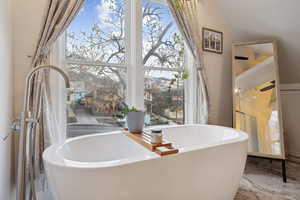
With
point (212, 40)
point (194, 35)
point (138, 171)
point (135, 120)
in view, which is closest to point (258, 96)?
point (212, 40)

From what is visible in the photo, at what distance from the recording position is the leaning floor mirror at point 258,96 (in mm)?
2295

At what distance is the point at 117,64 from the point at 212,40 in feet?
5.19

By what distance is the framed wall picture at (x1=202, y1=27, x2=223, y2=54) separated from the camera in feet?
8.77

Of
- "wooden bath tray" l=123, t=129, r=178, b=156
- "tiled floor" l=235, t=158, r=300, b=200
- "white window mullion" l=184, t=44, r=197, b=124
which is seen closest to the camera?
"wooden bath tray" l=123, t=129, r=178, b=156

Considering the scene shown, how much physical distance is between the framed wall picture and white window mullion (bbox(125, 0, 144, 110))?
1054 mm

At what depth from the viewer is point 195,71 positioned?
263 cm

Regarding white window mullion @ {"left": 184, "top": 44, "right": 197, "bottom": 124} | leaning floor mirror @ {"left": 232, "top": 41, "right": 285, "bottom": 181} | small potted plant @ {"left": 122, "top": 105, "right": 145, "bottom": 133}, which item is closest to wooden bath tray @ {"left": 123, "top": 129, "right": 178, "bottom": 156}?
small potted plant @ {"left": 122, "top": 105, "right": 145, "bottom": 133}

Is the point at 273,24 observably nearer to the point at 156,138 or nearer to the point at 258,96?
the point at 258,96

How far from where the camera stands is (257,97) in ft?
8.17

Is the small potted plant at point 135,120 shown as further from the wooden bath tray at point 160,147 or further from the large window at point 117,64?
the large window at point 117,64

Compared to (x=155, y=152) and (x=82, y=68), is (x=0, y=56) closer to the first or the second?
(x=82, y=68)

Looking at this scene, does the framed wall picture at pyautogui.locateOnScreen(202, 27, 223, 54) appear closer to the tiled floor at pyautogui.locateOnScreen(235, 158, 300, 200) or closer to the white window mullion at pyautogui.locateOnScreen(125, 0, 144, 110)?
the white window mullion at pyautogui.locateOnScreen(125, 0, 144, 110)

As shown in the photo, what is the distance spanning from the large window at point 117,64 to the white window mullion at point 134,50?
0.5 inches

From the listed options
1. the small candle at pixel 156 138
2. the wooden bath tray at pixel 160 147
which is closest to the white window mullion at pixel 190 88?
the wooden bath tray at pixel 160 147
